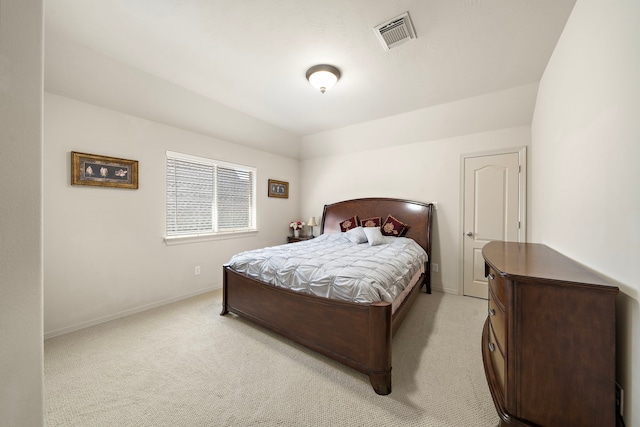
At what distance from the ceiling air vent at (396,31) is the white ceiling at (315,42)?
2.0 inches

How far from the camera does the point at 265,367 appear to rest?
1876 millimetres

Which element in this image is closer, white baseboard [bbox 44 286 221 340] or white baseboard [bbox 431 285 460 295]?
white baseboard [bbox 44 286 221 340]

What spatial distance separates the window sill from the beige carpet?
1031mm

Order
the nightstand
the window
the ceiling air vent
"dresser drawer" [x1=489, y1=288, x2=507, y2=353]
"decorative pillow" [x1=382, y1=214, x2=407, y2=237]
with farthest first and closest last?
the nightstand → "decorative pillow" [x1=382, y1=214, x2=407, y2=237] → the window → the ceiling air vent → "dresser drawer" [x1=489, y1=288, x2=507, y2=353]

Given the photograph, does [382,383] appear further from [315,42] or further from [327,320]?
[315,42]

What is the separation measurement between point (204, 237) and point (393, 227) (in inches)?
116

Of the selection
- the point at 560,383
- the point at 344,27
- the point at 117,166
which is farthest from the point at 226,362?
the point at 344,27

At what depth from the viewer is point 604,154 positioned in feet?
3.98

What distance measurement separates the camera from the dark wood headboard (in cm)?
364

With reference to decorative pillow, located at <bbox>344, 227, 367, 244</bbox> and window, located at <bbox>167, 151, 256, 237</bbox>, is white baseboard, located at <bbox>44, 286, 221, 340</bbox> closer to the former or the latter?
window, located at <bbox>167, 151, 256, 237</bbox>

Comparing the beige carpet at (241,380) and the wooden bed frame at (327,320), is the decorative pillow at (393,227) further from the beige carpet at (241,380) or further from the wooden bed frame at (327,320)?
the beige carpet at (241,380)

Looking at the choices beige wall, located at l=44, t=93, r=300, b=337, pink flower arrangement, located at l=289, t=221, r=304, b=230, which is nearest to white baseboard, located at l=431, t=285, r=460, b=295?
pink flower arrangement, located at l=289, t=221, r=304, b=230

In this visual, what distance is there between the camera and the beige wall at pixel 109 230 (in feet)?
7.57

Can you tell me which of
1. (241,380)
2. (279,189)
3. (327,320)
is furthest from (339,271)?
(279,189)
